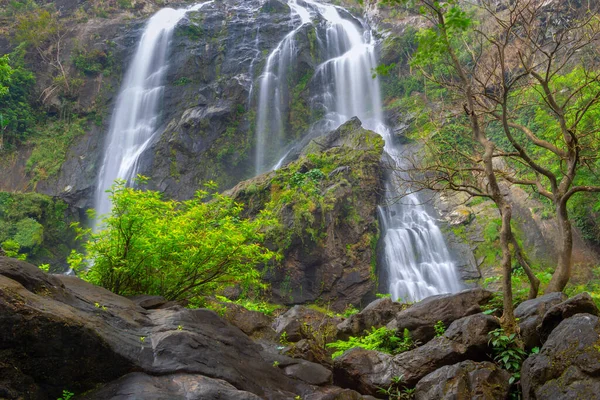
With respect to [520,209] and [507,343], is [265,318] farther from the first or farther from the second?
[520,209]

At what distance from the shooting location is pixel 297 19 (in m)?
32.3

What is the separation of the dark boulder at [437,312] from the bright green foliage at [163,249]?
108 inches

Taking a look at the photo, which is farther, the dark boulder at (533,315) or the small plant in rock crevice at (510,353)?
the dark boulder at (533,315)

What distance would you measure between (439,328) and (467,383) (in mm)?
1772

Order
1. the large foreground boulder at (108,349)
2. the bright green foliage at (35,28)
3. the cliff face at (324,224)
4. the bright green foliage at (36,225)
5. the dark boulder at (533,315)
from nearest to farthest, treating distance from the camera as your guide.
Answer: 1. the large foreground boulder at (108,349)
2. the dark boulder at (533,315)
3. the cliff face at (324,224)
4. the bright green foliage at (36,225)
5. the bright green foliage at (35,28)

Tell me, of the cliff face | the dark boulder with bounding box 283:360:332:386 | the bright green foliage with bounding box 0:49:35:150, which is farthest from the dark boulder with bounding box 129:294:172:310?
the bright green foliage with bounding box 0:49:35:150

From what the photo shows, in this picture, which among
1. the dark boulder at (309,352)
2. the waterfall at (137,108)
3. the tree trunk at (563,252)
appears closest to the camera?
the tree trunk at (563,252)

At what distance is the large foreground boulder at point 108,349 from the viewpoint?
338 cm

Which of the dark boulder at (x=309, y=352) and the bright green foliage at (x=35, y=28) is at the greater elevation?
the bright green foliage at (x=35, y=28)

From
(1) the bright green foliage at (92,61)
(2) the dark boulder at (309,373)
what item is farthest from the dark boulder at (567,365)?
(1) the bright green foliage at (92,61)

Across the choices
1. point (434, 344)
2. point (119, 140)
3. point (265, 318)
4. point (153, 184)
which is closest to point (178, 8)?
point (119, 140)

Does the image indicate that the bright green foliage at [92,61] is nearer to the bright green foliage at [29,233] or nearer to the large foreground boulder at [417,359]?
the bright green foliage at [29,233]

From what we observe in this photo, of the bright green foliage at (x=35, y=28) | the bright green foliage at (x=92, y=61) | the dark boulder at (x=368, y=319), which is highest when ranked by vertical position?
the bright green foliage at (x=35, y=28)

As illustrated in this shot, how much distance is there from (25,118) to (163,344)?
30.0 metres
